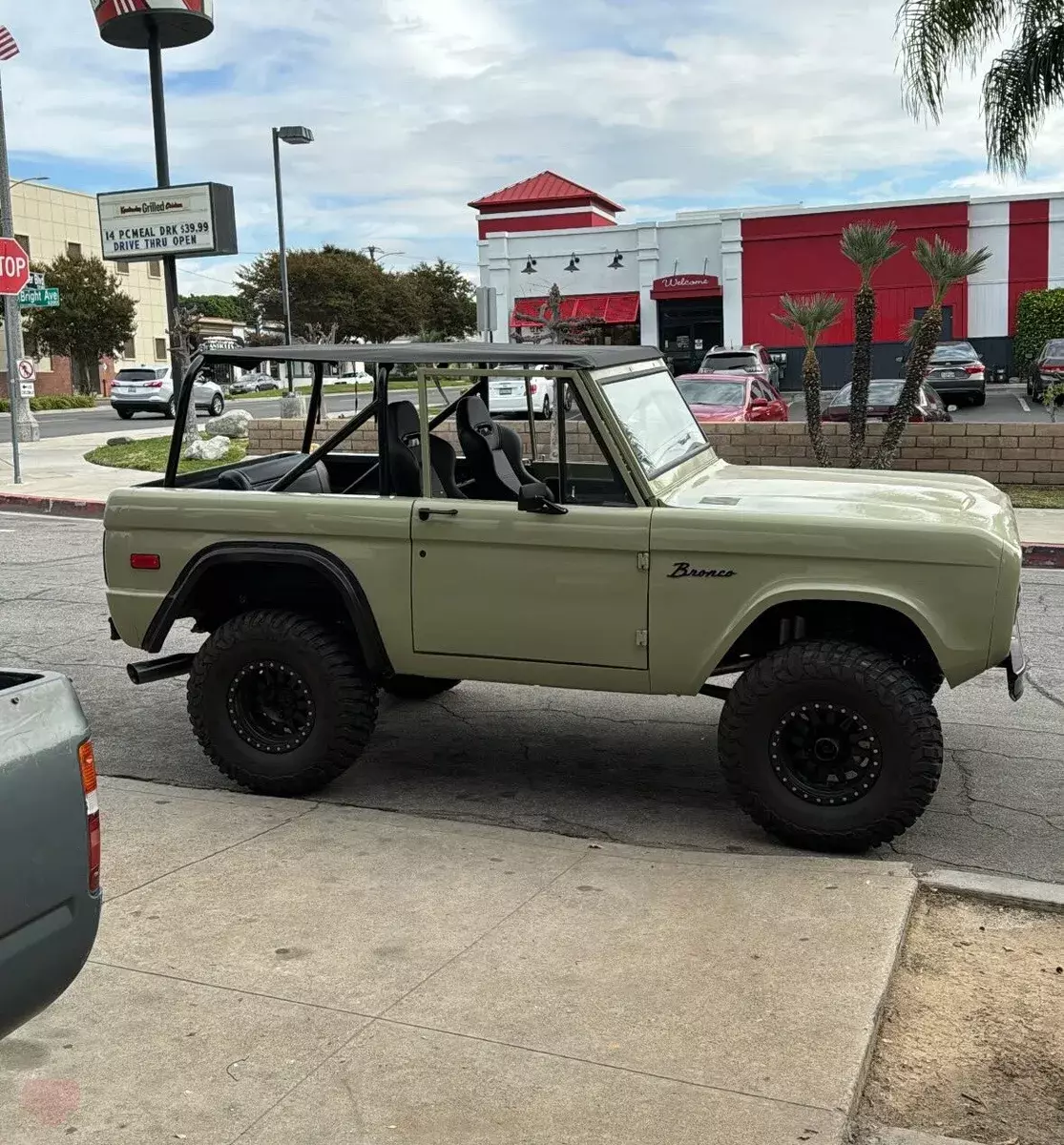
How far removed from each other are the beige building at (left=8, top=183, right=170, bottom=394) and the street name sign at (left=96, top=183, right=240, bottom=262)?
3987cm

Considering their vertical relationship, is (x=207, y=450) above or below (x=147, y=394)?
below

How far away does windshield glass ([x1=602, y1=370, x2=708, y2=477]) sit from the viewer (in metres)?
5.41

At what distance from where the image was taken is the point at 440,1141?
3.08 metres

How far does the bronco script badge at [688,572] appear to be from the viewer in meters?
5.03

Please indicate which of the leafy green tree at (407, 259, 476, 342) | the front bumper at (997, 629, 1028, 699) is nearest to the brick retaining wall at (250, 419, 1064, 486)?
the front bumper at (997, 629, 1028, 699)

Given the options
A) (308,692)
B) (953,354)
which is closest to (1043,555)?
(308,692)

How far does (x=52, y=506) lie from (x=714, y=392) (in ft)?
31.3

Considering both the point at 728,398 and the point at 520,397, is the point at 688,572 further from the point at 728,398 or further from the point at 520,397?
the point at 728,398

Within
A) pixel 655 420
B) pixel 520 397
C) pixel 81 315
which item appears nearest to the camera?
pixel 655 420

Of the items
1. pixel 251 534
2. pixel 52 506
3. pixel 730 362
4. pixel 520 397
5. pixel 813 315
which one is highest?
pixel 813 315

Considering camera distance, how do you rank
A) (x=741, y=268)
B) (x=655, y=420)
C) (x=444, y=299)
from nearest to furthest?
(x=655, y=420) < (x=741, y=268) < (x=444, y=299)

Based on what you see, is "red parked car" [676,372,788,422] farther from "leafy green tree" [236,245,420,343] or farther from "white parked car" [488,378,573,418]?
"leafy green tree" [236,245,420,343]

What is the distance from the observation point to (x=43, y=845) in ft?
9.26

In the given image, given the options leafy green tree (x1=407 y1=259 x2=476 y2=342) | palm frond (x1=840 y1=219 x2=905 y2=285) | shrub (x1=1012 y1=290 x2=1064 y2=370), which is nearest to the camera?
palm frond (x1=840 y1=219 x2=905 y2=285)
